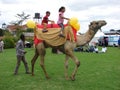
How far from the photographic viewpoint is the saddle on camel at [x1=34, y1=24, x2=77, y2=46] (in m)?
13.9

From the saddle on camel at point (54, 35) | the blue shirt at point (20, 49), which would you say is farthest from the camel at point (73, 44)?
the blue shirt at point (20, 49)

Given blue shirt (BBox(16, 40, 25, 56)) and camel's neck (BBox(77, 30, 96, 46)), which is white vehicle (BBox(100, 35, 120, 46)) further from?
camel's neck (BBox(77, 30, 96, 46))

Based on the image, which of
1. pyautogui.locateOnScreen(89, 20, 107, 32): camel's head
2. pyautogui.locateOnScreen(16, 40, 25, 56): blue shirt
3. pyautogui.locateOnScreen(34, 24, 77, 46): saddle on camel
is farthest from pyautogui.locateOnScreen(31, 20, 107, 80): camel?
pyautogui.locateOnScreen(16, 40, 25, 56): blue shirt

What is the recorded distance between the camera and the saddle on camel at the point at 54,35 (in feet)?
45.4

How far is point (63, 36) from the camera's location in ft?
45.4

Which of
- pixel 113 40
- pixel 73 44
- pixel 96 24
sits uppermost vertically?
pixel 96 24

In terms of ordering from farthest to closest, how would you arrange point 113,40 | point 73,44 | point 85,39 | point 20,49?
1. point 113,40
2. point 20,49
3. point 85,39
4. point 73,44

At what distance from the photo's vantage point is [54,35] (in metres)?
14.0

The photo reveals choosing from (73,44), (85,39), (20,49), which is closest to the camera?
(73,44)

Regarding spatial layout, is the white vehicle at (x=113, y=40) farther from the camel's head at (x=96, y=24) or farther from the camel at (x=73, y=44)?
the camel's head at (x=96, y=24)

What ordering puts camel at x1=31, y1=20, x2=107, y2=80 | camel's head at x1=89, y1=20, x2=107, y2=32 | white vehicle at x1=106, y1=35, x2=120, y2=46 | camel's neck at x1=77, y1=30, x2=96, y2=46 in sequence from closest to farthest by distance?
camel at x1=31, y1=20, x2=107, y2=80 < camel's head at x1=89, y1=20, x2=107, y2=32 < camel's neck at x1=77, y1=30, x2=96, y2=46 < white vehicle at x1=106, y1=35, x2=120, y2=46

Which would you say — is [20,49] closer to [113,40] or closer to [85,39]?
[85,39]

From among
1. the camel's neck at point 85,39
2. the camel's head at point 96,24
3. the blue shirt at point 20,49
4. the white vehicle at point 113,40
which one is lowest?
the white vehicle at point 113,40

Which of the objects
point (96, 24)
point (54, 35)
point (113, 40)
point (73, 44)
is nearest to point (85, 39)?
point (73, 44)
